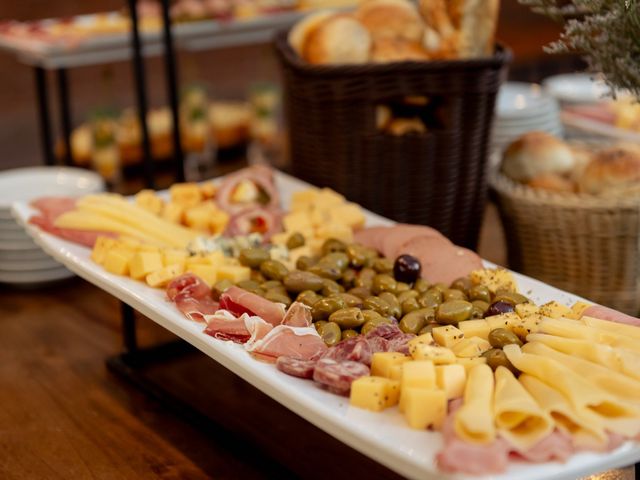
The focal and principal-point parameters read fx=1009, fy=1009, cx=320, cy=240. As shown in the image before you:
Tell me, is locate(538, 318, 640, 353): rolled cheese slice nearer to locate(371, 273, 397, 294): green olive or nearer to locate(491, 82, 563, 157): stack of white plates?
locate(371, 273, 397, 294): green olive

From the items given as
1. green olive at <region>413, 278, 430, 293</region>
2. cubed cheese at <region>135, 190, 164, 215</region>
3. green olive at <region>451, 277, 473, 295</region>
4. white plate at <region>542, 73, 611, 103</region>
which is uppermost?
white plate at <region>542, 73, 611, 103</region>

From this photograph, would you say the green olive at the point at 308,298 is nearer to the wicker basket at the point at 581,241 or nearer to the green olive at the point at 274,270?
the green olive at the point at 274,270

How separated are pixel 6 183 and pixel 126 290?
1065 millimetres

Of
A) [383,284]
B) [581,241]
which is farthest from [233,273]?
[581,241]

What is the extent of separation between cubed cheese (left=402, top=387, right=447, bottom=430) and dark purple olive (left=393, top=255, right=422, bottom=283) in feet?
1.51

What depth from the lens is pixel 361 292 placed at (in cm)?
157

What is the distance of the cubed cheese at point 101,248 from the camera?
68.7 inches

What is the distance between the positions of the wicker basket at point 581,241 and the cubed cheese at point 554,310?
57 centimetres

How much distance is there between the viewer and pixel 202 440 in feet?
5.51

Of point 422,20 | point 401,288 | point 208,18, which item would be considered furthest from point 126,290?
point 208,18

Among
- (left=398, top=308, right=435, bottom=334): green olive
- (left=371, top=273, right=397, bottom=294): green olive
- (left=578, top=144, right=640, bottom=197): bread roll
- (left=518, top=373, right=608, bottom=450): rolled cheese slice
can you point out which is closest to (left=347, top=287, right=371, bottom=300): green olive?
(left=371, top=273, right=397, bottom=294): green olive

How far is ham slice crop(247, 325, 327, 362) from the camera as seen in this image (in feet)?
4.39

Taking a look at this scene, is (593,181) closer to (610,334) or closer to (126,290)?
(610,334)

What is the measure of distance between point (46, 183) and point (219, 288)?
1.14 metres
